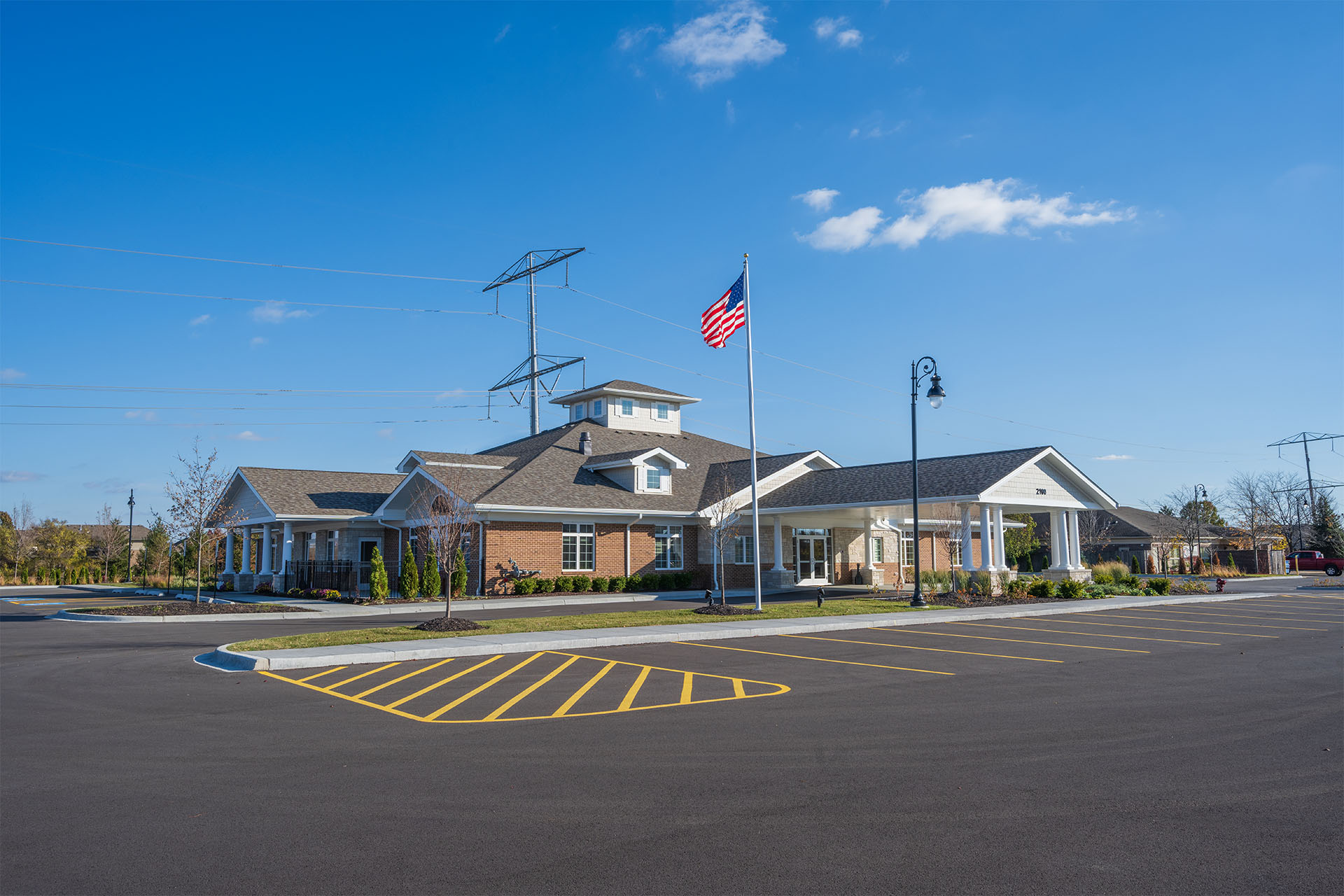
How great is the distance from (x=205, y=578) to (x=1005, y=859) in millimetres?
47179

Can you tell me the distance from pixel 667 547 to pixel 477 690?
83.4ft

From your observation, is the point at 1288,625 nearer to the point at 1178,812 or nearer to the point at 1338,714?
the point at 1338,714

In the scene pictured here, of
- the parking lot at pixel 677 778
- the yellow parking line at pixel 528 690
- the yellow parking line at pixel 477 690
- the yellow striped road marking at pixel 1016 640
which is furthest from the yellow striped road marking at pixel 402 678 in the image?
the yellow striped road marking at pixel 1016 640

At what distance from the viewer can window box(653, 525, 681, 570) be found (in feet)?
120

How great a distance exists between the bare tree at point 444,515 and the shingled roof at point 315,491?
11.6 feet

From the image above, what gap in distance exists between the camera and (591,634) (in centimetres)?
1736

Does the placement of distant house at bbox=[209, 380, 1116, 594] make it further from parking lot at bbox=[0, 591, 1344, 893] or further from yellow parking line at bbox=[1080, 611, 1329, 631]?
parking lot at bbox=[0, 591, 1344, 893]

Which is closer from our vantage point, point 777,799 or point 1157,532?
point 777,799

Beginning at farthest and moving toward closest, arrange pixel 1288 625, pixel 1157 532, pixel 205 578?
1. pixel 1157 532
2. pixel 205 578
3. pixel 1288 625

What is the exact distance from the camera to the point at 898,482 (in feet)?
108

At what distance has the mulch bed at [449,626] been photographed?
59.1 feet

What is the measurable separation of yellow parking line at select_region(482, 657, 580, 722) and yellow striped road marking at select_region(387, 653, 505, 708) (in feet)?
4.10

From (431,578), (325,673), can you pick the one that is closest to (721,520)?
(431,578)

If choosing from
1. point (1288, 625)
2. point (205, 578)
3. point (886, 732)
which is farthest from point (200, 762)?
point (205, 578)
